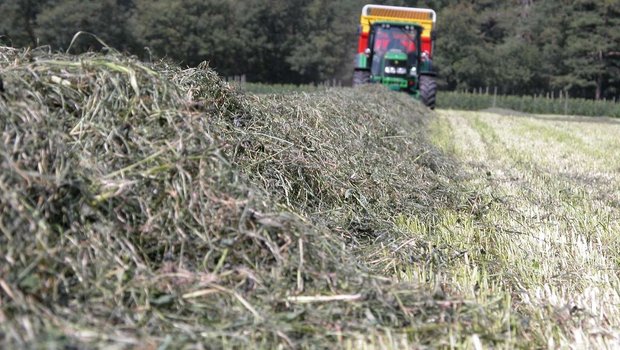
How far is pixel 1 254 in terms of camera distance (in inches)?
75.6

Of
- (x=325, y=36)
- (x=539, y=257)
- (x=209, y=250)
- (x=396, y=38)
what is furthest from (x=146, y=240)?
(x=325, y=36)

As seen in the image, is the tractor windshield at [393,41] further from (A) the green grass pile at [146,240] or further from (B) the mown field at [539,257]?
(A) the green grass pile at [146,240]

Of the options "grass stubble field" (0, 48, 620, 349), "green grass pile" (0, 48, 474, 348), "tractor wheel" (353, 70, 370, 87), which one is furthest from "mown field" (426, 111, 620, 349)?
"tractor wheel" (353, 70, 370, 87)

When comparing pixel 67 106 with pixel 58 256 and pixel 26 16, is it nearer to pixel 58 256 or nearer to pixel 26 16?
pixel 58 256

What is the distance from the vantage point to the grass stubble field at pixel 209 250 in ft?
6.64

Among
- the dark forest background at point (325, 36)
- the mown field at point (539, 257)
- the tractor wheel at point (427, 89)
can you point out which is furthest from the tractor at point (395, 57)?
the dark forest background at point (325, 36)

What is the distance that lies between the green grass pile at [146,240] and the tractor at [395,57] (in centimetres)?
1475

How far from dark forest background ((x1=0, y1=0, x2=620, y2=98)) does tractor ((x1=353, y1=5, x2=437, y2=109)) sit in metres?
35.8

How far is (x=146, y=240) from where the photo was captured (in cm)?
241

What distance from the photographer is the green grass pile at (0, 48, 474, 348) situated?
1.97 meters

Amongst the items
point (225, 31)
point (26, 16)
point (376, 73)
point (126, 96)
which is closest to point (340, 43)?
point (225, 31)

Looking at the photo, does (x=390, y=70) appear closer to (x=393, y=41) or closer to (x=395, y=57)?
(x=395, y=57)

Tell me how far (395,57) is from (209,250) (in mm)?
15786

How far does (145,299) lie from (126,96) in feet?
3.69
